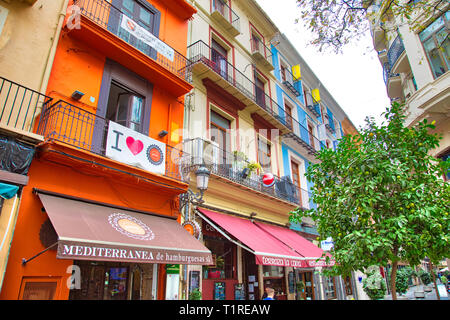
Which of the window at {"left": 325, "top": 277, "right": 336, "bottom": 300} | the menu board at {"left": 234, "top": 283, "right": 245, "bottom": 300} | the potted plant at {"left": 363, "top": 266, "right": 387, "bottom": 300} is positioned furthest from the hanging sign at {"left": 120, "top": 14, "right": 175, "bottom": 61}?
the potted plant at {"left": 363, "top": 266, "right": 387, "bottom": 300}

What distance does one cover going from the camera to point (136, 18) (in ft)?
28.1

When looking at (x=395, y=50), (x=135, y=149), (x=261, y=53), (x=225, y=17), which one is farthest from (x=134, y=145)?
(x=395, y=50)

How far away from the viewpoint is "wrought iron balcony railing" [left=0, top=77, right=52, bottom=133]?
17.3 ft

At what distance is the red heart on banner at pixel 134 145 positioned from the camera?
6.74 meters

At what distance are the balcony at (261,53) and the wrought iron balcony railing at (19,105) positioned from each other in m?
10.5

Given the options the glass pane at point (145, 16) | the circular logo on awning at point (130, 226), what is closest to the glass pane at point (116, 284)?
the circular logo on awning at point (130, 226)

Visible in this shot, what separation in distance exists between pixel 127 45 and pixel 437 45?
11150 mm

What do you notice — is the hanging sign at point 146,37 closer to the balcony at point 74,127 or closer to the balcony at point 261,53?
the balcony at point 74,127

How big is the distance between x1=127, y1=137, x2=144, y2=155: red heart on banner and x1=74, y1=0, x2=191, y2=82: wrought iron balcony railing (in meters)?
2.83

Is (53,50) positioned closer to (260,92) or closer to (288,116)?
(260,92)
